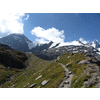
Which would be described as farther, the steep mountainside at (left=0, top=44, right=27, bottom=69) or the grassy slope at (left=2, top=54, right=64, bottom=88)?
the steep mountainside at (left=0, top=44, right=27, bottom=69)

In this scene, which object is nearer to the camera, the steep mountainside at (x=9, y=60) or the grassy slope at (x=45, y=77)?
the grassy slope at (x=45, y=77)

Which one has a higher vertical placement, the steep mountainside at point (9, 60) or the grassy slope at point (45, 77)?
the steep mountainside at point (9, 60)

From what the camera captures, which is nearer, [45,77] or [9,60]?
[45,77]

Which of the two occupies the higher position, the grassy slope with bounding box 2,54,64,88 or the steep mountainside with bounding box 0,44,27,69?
the steep mountainside with bounding box 0,44,27,69

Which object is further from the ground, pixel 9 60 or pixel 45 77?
pixel 9 60
